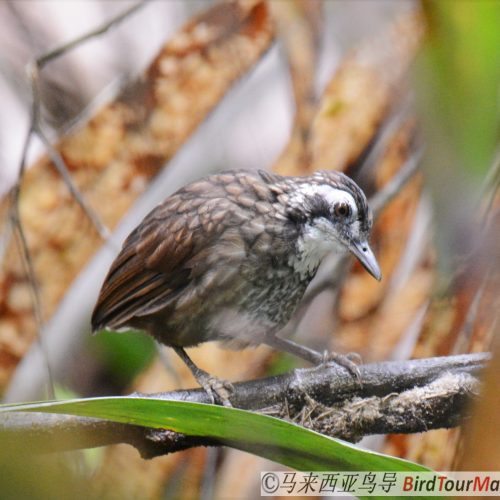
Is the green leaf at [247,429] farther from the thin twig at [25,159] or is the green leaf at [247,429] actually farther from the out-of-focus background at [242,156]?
the thin twig at [25,159]

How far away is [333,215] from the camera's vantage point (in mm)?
777

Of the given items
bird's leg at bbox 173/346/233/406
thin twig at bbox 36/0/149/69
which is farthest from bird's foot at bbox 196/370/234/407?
thin twig at bbox 36/0/149/69

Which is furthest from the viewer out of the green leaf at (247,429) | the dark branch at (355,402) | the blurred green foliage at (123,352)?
the blurred green foliage at (123,352)

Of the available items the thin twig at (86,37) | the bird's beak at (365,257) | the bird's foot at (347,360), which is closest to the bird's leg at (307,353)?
the bird's foot at (347,360)

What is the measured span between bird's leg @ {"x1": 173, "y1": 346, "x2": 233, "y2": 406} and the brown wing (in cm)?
8

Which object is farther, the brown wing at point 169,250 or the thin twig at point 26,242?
the thin twig at point 26,242

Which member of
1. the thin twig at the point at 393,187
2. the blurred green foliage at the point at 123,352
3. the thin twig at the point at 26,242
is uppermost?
the thin twig at the point at 26,242

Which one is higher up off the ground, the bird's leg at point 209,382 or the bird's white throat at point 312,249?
the bird's white throat at point 312,249

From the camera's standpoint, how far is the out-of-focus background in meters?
0.81

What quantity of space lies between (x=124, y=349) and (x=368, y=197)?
1.21 feet

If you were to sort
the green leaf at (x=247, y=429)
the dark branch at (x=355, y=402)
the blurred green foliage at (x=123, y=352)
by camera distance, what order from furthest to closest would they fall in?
the blurred green foliage at (x=123, y=352) < the dark branch at (x=355, y=402) < the green leaf at (x=247, y=429)

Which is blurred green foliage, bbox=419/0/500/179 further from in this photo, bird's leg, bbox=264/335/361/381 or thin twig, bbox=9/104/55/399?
thin twig, bbox=9/104/55/399

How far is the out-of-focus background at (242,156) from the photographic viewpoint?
812 mm

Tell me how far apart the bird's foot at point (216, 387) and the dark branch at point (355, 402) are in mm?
11
